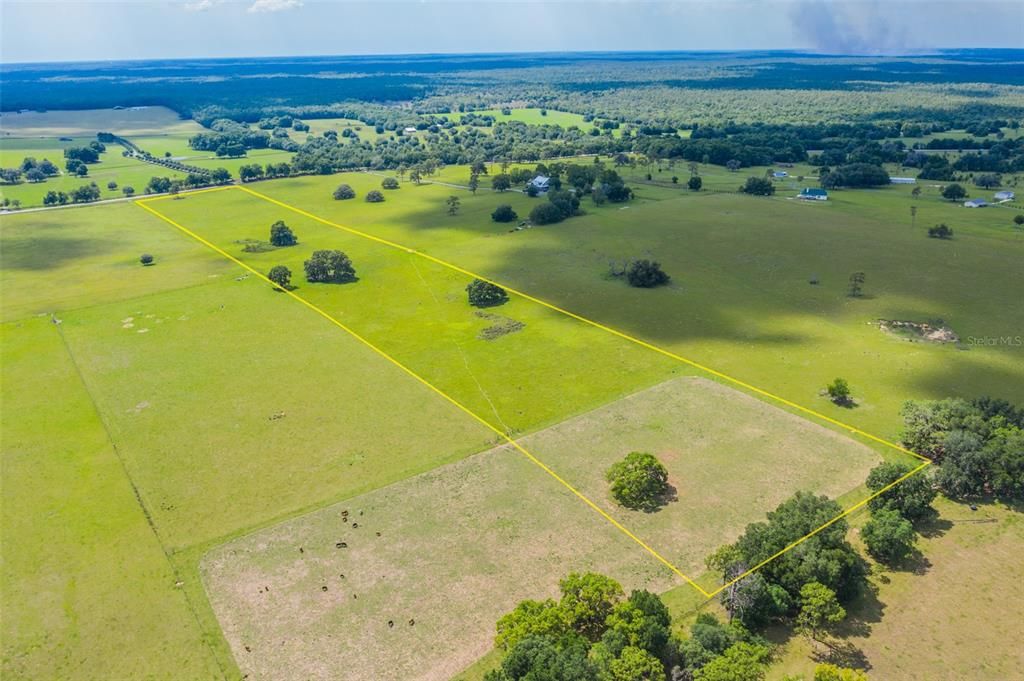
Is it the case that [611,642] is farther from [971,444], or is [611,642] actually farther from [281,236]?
[281,236]

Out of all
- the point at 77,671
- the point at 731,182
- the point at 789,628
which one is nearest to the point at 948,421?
the point at 789,628

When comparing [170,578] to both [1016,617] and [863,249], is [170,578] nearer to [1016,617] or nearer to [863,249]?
[1016,617]

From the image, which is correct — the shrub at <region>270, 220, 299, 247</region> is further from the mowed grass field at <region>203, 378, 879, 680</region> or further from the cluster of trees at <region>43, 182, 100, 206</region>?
the mowed grass field at <region>203, 378, 879, 680</region>

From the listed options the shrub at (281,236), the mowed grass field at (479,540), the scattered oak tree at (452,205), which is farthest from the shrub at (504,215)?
the mowed grass field at (479,540)

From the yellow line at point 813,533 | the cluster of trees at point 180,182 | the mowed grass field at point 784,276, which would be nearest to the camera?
the yellow line at point 813,533

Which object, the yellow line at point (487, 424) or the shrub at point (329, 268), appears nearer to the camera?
the yellow line at point (487, 424)

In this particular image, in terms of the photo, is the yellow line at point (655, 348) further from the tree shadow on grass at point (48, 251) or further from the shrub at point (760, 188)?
the shrub at point (760, 188)

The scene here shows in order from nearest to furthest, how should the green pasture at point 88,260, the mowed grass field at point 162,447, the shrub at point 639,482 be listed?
the mowed grass field at point 162,447 → the shrub at point 639,482 → the green pasture at point 88,260

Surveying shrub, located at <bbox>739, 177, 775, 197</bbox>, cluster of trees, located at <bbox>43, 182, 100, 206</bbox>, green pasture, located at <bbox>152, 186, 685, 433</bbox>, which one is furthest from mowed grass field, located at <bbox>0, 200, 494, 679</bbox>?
shrub, located at <bbox>739, 177, 775, 197</bbox>
